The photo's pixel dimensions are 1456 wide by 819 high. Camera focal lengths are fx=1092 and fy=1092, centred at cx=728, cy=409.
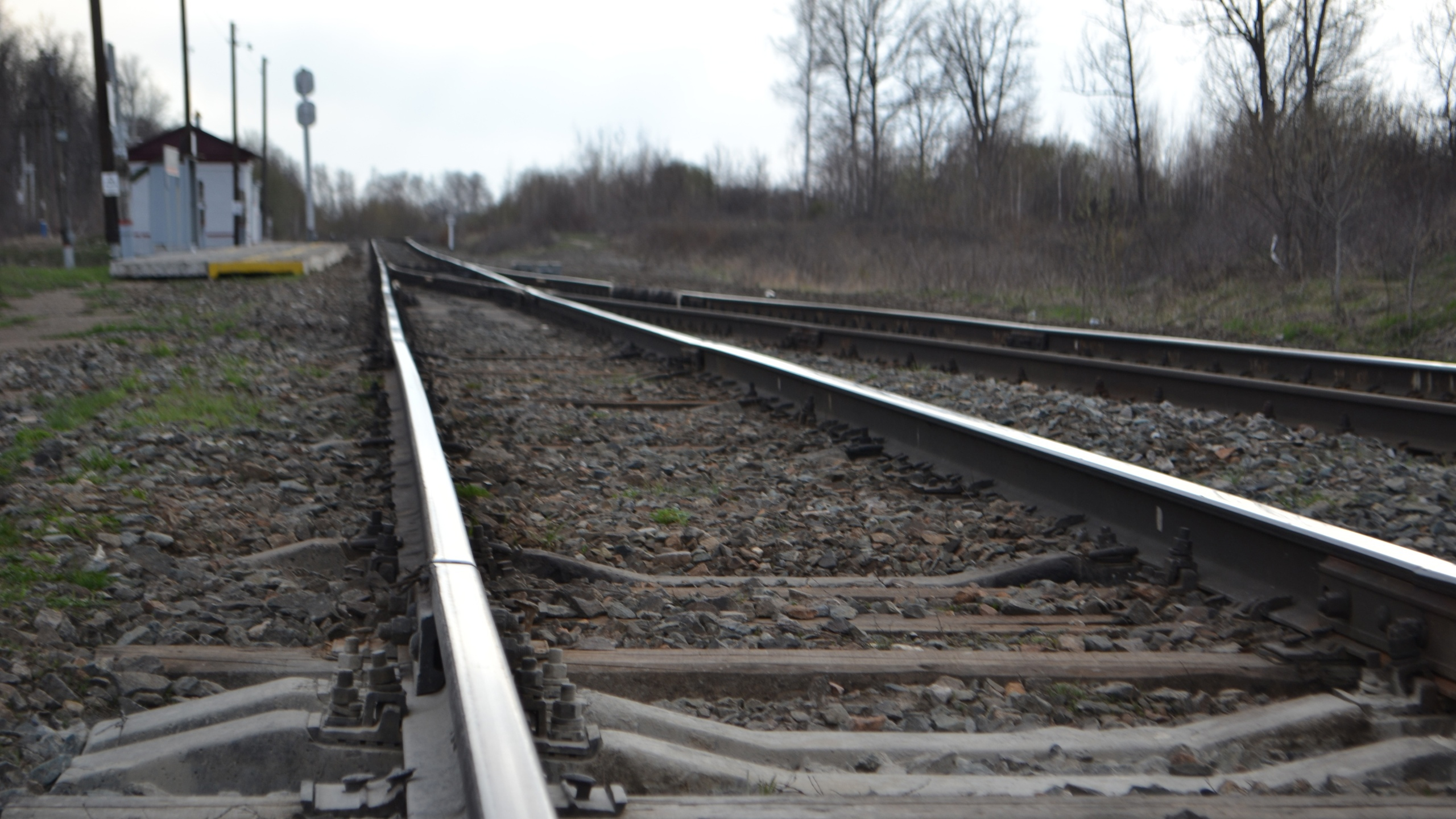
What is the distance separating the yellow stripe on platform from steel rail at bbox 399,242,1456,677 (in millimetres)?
17874

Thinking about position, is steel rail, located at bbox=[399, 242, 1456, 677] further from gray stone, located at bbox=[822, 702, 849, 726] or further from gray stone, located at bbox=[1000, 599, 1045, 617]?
gray stone, located at bbox=[822, 702, 849, 726]

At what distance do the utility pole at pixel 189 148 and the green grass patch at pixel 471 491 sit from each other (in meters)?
31.1

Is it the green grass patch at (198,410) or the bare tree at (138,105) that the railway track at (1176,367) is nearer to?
the green grass patch at (198,410)

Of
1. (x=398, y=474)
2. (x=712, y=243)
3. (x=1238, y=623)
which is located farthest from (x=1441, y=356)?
(x=712, y=243)

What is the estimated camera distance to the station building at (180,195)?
38.5 meters

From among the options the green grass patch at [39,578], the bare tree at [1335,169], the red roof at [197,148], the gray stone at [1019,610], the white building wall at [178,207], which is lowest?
the gray stone at [1019,610]

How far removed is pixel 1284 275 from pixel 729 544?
15023 mm

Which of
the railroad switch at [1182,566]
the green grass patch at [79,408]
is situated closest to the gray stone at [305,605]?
the railroad switch at [1182,566]

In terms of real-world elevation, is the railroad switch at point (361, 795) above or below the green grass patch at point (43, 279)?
below

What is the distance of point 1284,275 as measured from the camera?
1606 centimetres

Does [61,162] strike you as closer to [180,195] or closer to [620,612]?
[180,195]

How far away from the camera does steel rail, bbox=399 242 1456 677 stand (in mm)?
2434

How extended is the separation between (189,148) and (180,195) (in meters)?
5.77

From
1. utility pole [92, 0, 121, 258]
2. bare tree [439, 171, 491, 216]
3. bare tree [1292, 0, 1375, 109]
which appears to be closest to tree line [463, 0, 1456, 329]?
bare tree [1292, 0, 1375, 109]
